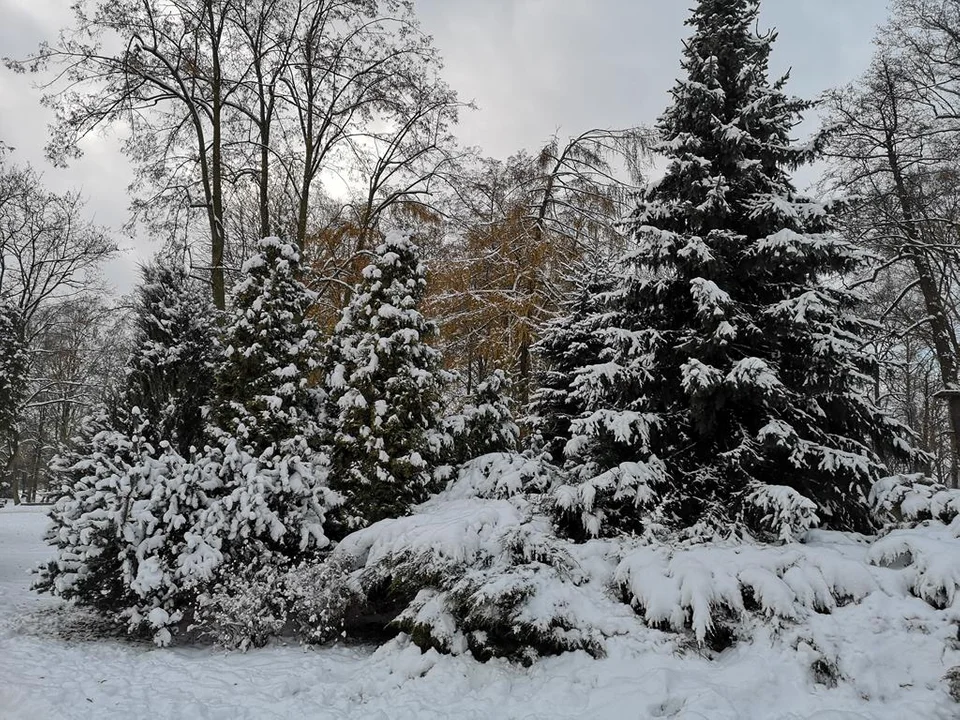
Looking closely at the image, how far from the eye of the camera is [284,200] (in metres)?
16.4

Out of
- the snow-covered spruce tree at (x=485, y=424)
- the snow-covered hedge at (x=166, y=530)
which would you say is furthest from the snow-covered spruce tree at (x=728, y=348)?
the snow-covered hedge at (x=166, y=530)

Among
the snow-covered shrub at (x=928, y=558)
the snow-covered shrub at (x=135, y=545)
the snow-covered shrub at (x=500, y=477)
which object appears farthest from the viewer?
the snow-covered shrub at (x=500, y=477)

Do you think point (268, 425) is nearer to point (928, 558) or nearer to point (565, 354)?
point (565, 354)

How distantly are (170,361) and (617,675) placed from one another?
7.06 meters

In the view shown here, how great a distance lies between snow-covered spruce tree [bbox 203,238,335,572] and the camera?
21.0 ft

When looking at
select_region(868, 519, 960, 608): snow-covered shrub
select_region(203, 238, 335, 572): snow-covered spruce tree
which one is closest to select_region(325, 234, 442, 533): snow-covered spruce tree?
select_region(203, 238, 335, 572): snow-covered spruce tree

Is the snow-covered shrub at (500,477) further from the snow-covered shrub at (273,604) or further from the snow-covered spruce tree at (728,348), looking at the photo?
the snow-covered shrub at (273,604)

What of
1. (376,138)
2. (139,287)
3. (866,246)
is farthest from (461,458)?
(866,246)

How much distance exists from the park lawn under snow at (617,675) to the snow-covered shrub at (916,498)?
38 cm

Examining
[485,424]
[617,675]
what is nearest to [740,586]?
[617,675]

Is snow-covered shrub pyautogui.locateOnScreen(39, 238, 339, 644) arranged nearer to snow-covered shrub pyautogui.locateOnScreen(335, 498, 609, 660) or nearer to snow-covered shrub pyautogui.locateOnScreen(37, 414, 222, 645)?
snow-covered shrub pyautogui.locateOnScreen(37, 414, 222, 645)

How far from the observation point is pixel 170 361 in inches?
324

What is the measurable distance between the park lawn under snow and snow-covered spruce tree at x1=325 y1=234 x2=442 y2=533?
238cm

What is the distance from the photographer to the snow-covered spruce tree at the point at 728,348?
19.5 ft
